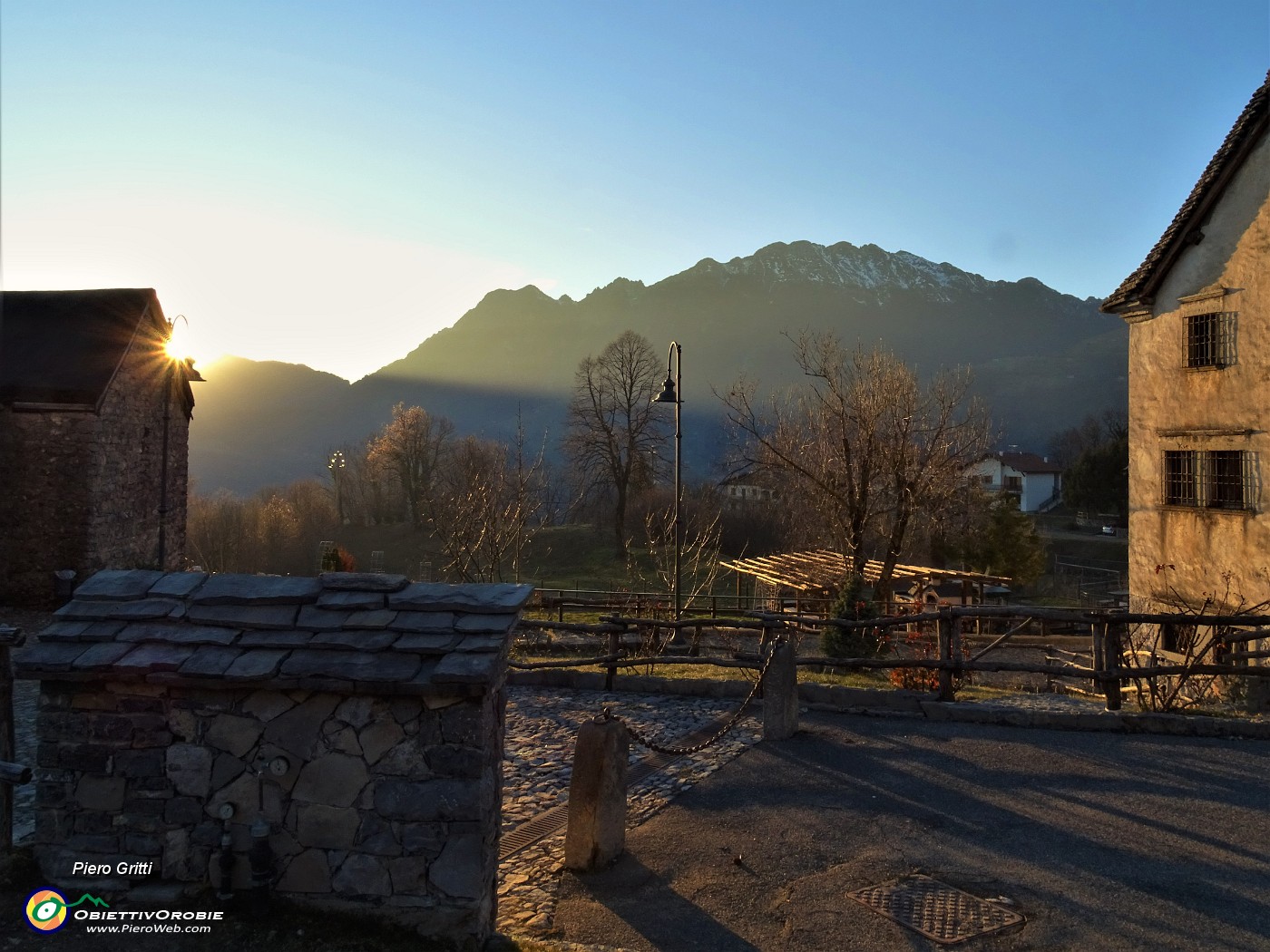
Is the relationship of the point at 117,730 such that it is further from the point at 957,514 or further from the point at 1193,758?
the point at 957,514

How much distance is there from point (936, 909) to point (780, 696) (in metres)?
3.59

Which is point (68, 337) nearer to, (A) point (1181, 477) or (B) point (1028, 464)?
(A) point (1181, 477)

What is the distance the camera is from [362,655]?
452 cm

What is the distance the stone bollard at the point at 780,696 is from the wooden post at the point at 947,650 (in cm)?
215

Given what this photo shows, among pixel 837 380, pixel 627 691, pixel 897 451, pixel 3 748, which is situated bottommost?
pixel 627 691

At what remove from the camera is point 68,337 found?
19906 millimetres

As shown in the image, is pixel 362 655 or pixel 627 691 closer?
pixel 362 655

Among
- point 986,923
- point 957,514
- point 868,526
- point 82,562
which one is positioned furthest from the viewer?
point 957,514

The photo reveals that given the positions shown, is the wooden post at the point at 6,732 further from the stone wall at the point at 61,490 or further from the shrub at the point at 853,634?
the stone wall at the point at 61,490

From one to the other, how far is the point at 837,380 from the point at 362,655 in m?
20.5

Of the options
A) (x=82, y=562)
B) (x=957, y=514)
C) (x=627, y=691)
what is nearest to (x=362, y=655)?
(x=627, y=691)

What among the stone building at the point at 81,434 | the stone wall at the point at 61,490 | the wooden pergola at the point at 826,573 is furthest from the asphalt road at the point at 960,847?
the stone building at the point at 81,434

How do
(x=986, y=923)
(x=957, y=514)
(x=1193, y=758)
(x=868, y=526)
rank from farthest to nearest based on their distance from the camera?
(x=957, y=514), (x=868, y=526), (x=1193, y=758), (x=986, y=923)

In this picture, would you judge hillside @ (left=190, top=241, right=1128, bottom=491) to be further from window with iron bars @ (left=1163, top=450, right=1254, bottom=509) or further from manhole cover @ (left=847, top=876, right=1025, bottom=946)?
manhole cover @ (left=847, top=876, right=1025, bottom=946)
